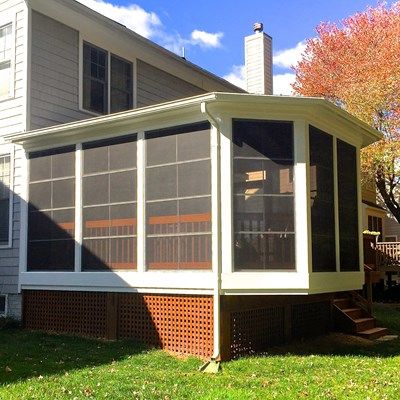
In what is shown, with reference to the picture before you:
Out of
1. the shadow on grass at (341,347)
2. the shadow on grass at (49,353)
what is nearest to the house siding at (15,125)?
the shadow on grass at (49,353)

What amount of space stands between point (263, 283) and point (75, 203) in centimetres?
366

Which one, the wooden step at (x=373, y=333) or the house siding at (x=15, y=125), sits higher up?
the house siding at (x=15, y=125)

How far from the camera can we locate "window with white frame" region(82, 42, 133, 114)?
1177 cm

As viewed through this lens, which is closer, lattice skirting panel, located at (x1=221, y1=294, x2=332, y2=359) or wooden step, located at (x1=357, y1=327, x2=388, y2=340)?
lattice skirting panel, located at (x1=221, y1=294, x2=332, y2=359)

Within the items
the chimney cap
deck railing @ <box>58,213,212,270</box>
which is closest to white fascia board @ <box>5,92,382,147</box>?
deck railing @ <box>58,213,212,270</box>

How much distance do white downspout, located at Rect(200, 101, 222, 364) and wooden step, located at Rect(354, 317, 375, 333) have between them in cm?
353

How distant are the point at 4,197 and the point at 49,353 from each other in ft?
13.3

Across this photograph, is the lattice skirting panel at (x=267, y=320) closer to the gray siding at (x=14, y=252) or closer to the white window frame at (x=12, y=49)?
the gray siding at (x=14, y=252)

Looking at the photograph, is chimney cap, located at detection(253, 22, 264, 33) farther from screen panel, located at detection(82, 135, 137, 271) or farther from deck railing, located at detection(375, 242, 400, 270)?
screen panel, located at detection(82, 135, 137, 271)

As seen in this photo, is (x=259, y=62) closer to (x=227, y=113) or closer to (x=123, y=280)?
(x=227, y=113)

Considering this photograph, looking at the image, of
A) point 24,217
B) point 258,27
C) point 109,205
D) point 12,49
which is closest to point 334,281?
point 109,205

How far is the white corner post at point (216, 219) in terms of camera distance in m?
7.65

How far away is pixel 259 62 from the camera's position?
19.7m

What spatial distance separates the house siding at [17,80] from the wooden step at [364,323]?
7.29 m
